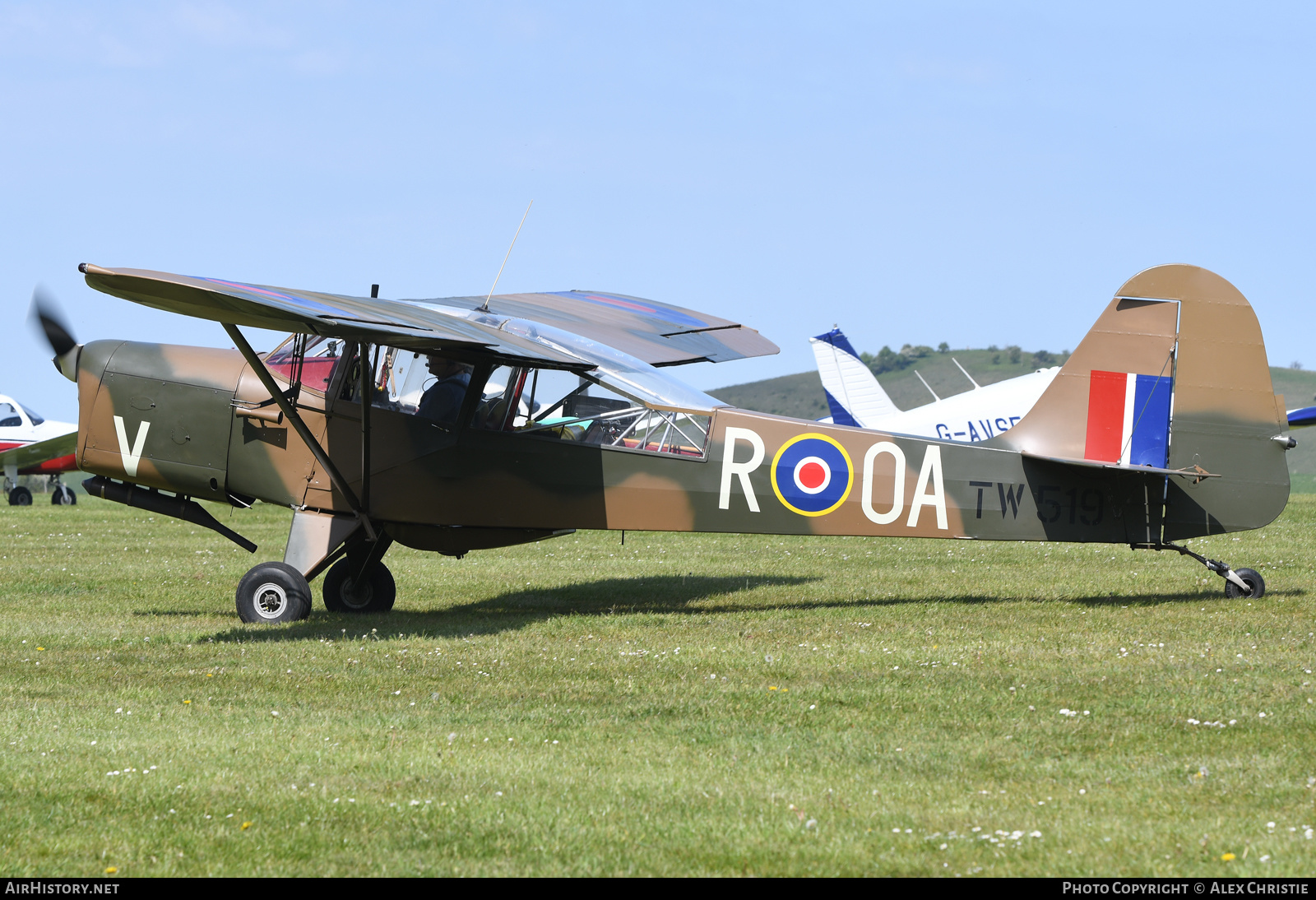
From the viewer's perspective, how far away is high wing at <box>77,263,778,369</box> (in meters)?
7.59

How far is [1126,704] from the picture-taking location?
19.9 feet

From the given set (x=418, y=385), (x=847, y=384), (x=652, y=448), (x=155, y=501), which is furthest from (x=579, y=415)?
(x=847, y=384)

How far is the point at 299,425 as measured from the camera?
30.1ft

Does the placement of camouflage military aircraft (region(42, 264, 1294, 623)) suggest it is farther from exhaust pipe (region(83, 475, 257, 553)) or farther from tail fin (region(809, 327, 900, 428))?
tail fin (region(809, 327, 900, 428))

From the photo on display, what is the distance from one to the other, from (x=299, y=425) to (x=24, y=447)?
83.8ft

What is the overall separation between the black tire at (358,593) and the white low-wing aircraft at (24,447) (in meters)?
19.3

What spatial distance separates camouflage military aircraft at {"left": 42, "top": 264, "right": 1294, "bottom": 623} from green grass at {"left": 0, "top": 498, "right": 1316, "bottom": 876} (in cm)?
81

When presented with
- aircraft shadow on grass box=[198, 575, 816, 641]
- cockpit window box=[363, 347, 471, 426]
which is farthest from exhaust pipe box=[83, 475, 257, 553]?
cockpit window box=[363, 347, 471, 426]

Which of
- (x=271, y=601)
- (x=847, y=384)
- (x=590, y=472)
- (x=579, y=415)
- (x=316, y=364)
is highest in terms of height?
(x=847, y=384)

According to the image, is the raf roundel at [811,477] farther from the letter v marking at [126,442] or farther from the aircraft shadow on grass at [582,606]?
the letter v marking at [126,442]

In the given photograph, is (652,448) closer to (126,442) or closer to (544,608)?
(544,608)

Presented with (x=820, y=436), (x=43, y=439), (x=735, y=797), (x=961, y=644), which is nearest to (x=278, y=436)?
(x=820, y=436)
